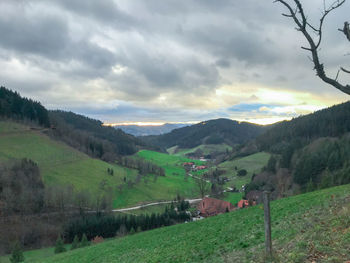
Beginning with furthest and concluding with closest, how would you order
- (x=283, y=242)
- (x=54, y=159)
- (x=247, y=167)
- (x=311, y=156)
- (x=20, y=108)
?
1. (x=247, y=167)
2. (x=20, y=108)
3. (x=54, y=159)
4. (x=311, y=156)
5. (x=283, y=242)

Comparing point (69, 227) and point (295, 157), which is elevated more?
point (295, 157)

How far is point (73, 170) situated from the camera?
11819 centimetres

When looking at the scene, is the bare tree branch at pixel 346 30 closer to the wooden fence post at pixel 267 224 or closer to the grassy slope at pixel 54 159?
the wooden fence post at pixel 267 224

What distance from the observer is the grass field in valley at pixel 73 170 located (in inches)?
4235

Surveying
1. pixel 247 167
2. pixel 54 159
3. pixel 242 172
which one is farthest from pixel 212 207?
pixel 247 167

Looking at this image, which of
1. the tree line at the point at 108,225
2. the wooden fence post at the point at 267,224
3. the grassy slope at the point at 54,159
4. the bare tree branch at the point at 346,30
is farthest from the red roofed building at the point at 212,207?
the bare tree branch at the point at 346,30

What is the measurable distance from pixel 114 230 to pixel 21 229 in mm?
25756

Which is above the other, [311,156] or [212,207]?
[311,156]

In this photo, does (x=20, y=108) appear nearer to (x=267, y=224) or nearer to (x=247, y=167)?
(x=247, y=167)

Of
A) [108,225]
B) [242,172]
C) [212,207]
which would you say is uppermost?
[242,172]

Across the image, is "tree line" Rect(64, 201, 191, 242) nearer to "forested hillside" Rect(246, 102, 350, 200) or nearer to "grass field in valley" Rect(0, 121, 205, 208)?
"grass field in valley" Rect(0, 121, 205, 208)

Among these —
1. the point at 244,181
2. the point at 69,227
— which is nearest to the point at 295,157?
the point at 244,181

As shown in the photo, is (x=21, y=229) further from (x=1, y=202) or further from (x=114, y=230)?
(x=114, y=230)

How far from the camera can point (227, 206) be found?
81.8 m
